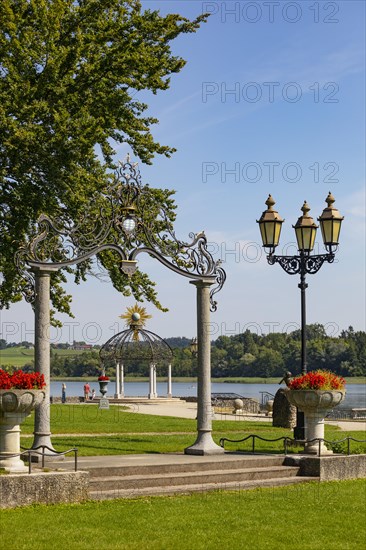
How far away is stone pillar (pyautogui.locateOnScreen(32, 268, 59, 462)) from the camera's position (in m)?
16.2

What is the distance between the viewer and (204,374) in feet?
61.8

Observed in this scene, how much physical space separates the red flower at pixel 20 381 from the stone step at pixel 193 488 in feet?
6.57

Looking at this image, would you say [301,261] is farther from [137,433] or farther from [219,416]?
[219,416]

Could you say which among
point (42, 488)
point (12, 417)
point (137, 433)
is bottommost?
point (137, 433)

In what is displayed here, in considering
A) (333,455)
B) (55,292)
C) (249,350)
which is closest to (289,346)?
(249,350)

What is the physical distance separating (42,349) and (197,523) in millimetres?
5305

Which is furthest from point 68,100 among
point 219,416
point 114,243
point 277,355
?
point 277,355

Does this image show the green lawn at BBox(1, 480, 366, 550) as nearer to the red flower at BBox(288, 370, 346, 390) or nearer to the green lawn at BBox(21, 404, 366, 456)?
the red flower at BBox(288, 370, 346, 390)

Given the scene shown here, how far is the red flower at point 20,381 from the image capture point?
14.0 meters

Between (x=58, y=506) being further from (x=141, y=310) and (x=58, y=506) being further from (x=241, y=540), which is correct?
(x=141, y=310)

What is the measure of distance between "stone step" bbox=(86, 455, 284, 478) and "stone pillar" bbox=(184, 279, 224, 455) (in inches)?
28.5

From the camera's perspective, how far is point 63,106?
24625mm

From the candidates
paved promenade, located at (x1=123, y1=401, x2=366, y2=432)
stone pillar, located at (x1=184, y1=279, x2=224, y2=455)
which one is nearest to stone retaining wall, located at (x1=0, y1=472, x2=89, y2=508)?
stone pillar, located at (x1=184, y1=279, x2=224, y2=455)

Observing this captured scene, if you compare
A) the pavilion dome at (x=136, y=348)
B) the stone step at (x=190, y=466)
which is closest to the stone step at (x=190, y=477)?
the stone step at (x=190, y=466)
